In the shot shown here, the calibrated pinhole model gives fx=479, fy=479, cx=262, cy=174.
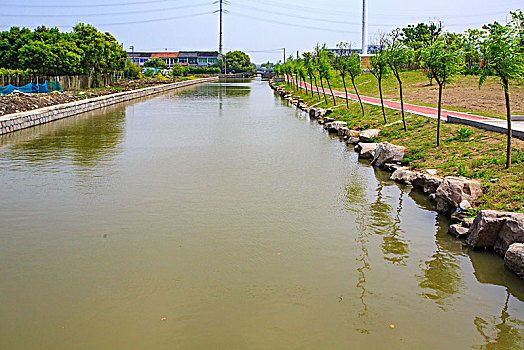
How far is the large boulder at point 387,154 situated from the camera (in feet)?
48.4

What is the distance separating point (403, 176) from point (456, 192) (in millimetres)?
3215

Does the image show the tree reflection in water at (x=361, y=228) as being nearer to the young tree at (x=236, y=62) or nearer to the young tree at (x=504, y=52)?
the young tree at (x=504, y=52)

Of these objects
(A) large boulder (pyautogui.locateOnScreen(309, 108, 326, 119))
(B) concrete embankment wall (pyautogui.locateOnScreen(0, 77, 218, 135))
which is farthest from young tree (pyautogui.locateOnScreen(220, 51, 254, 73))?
(A) large boulder (pyautogui.locateOnScreen(309, 108, 326, 119))

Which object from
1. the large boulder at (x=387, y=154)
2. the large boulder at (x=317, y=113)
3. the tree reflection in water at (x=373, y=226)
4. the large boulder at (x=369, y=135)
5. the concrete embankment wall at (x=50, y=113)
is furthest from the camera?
the large boulder at (x=317, y=113)

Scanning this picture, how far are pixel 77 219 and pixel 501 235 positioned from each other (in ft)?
26.5

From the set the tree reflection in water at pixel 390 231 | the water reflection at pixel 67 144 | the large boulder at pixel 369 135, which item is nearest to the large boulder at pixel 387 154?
the tree reflection in water at pixel 390 231

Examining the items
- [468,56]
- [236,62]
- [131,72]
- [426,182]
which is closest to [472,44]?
[468,56]

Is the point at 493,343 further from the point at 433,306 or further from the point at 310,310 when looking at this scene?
the point at 310,310

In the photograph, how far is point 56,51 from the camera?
38.6 m

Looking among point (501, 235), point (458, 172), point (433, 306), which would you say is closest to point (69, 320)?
point (433, 306)

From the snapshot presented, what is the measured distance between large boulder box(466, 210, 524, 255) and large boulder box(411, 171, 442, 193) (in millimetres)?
2989

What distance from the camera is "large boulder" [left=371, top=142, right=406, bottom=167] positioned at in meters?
14.7

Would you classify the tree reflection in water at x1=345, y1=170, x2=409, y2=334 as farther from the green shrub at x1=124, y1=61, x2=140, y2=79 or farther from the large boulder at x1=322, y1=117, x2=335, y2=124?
the green shrub at x1=124, y1=61, x2=140, y2=79

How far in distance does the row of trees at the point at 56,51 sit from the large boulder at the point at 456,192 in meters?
34.6
